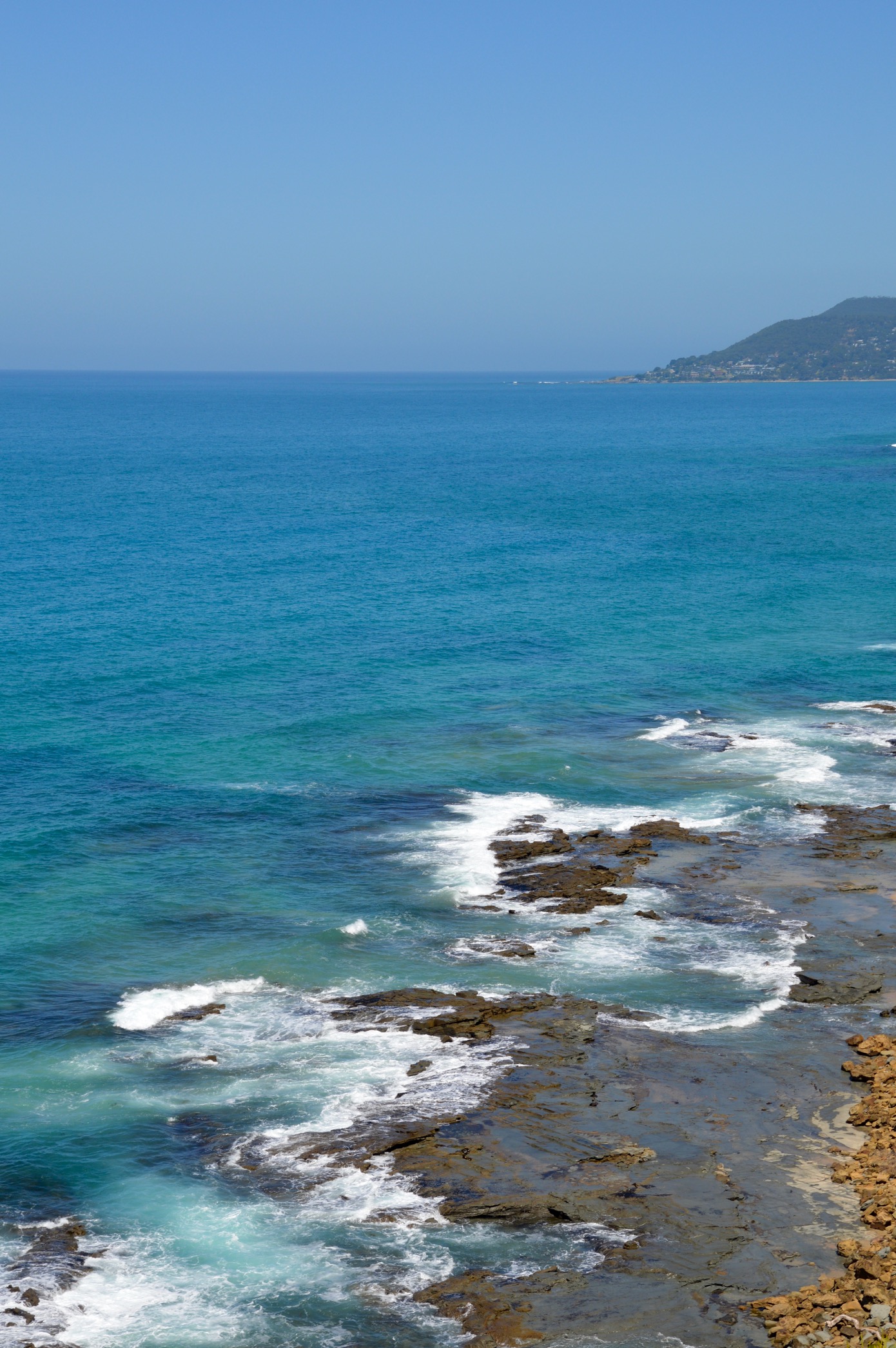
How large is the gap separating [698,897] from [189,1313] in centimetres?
2334

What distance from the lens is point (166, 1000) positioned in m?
36.8

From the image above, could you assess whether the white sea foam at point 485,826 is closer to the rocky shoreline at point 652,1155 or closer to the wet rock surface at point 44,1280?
the rocky shoreline at point 652,1155

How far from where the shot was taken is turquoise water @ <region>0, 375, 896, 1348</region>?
27203 millimetres

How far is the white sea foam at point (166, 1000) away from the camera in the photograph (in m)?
35.8

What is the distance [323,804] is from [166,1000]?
1548 cm

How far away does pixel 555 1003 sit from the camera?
36062 millimetres

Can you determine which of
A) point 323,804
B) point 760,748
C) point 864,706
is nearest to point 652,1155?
point 323,804

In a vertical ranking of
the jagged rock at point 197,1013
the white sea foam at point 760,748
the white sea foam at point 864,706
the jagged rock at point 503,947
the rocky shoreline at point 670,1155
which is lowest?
the rocky shoreline at point 670,1155

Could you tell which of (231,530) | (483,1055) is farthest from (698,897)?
(231,530)

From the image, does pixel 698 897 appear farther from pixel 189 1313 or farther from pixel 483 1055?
pixel 189 1313

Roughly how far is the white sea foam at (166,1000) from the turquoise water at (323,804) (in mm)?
111

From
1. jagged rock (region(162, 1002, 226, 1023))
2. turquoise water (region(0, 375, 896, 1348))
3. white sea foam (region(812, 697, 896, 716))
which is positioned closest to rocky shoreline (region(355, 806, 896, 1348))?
turquoise water (region(0, 375, 896, 1348))

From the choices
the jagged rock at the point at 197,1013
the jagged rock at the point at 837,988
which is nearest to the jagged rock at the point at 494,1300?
the jagged rock at the point at 197,1013

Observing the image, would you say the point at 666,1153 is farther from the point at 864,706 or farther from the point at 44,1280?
the point at 864,706
